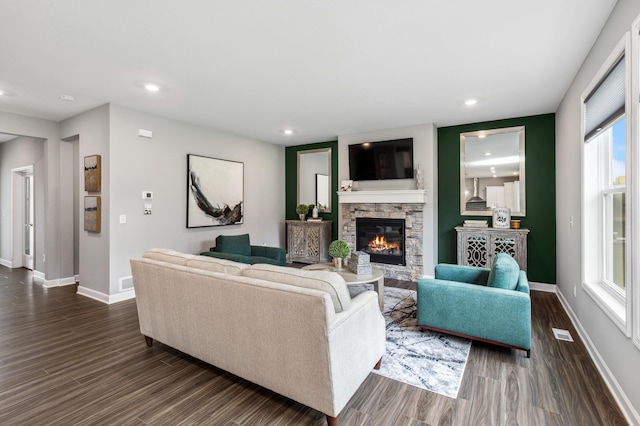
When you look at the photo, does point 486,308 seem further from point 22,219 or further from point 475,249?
point 22,219

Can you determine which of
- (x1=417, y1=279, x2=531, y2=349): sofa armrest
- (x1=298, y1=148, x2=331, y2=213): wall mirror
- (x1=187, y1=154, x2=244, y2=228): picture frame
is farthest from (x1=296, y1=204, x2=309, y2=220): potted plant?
(x1=417, y1=279, x2=531, y2=349): sofa armrest

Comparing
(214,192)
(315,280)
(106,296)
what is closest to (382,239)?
(214,192)

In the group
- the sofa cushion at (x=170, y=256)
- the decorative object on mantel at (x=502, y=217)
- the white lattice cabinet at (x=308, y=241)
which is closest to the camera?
the sofa cushion at (x=170, y=256)

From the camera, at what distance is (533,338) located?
3012mm

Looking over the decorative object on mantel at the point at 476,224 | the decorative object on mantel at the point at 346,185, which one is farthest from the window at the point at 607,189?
the decorative object on mantel at the point at 346,185

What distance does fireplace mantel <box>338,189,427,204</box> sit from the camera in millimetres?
5195

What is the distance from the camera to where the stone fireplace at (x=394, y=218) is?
5.28m

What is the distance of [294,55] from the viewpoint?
112 inches

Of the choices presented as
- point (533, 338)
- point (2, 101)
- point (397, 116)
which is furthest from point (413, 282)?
point (2, 101)

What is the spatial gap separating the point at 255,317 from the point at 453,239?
4365 mm

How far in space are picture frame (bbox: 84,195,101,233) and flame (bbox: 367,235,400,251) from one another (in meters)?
4.28

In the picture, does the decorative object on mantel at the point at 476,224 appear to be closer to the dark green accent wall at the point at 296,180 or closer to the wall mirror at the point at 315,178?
the dark green accent wall at the point at 296,180

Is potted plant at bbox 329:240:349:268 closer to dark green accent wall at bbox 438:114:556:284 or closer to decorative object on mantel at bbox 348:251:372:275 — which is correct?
decorative object on mantel at bbox 348:251:372:275

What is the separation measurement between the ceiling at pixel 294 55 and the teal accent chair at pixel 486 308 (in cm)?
195
